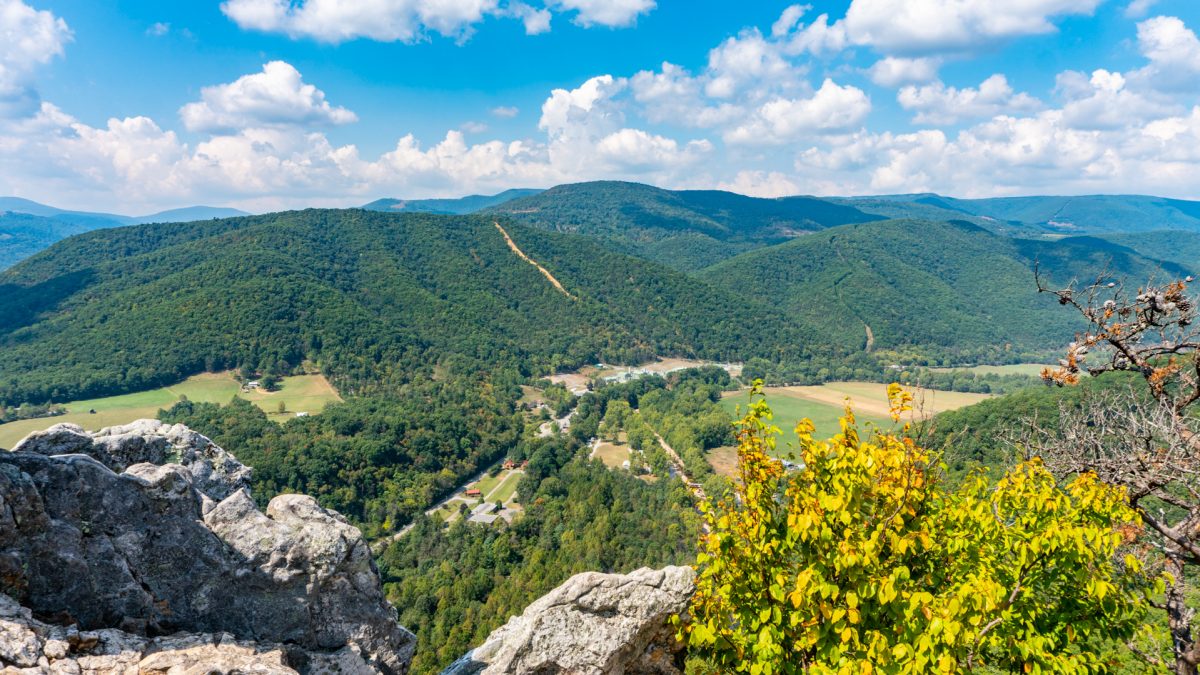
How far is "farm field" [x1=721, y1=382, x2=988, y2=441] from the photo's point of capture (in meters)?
119

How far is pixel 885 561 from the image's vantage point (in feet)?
26.5

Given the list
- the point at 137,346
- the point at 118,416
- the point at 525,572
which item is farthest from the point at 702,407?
the point at 137,346

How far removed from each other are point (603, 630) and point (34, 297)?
21748cm

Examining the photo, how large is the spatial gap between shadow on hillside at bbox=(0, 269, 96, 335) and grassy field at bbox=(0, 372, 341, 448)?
192ft

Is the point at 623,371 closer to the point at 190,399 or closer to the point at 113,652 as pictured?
the point at 190,399

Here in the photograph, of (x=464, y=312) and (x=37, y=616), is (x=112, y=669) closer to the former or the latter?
(x=37, y=616)

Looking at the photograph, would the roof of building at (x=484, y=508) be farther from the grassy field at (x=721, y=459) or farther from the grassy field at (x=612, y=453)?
the grassy field at (x=721, y=459)

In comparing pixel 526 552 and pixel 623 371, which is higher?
pixel 526 552

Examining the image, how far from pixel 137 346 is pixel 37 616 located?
158 m

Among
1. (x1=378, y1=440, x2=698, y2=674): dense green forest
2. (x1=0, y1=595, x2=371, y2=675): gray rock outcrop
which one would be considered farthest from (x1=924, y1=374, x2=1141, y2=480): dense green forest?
(x1=0, y1=595, x2=371, y2=675): gray rock outcrop

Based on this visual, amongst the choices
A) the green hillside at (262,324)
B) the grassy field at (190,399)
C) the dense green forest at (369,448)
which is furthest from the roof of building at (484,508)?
the green hillside at (262,324)

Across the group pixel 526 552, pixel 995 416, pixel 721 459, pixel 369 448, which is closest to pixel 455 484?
pixel 369 448

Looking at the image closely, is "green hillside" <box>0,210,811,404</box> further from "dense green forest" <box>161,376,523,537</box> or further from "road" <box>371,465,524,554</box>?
"road" <box>371,465,524,554</box>

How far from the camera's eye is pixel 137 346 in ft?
426
